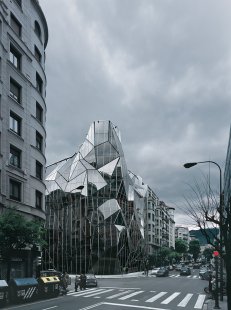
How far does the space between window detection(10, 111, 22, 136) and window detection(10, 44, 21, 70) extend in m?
4.56

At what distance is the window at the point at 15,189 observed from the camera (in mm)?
34000

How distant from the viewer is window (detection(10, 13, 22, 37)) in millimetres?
36216

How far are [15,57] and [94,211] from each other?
50.0 m

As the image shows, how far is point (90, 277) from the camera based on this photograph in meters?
44.5

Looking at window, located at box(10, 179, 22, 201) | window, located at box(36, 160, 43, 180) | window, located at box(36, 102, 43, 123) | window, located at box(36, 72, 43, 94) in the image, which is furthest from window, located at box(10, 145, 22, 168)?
window, located at box(36, 72, 43, 94)

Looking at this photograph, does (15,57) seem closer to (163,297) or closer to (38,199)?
(38,199)

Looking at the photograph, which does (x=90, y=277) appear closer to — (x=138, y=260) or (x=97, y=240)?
(x=97, y=240)

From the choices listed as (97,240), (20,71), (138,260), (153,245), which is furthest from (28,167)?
(153,245)

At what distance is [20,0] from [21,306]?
2624 cm

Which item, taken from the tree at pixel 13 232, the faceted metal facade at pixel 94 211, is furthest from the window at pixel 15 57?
the faceted metal facade at pixel 94 211

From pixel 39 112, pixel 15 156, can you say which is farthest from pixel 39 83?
pixel 15 156

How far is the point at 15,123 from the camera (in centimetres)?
3584

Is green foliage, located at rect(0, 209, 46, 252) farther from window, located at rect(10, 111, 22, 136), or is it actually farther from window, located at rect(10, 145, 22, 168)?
window, located at rect(10, 111, 22, 136)

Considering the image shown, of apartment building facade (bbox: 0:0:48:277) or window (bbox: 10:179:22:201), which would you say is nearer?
apartment building facade (bbox: 0:0:48:277)
